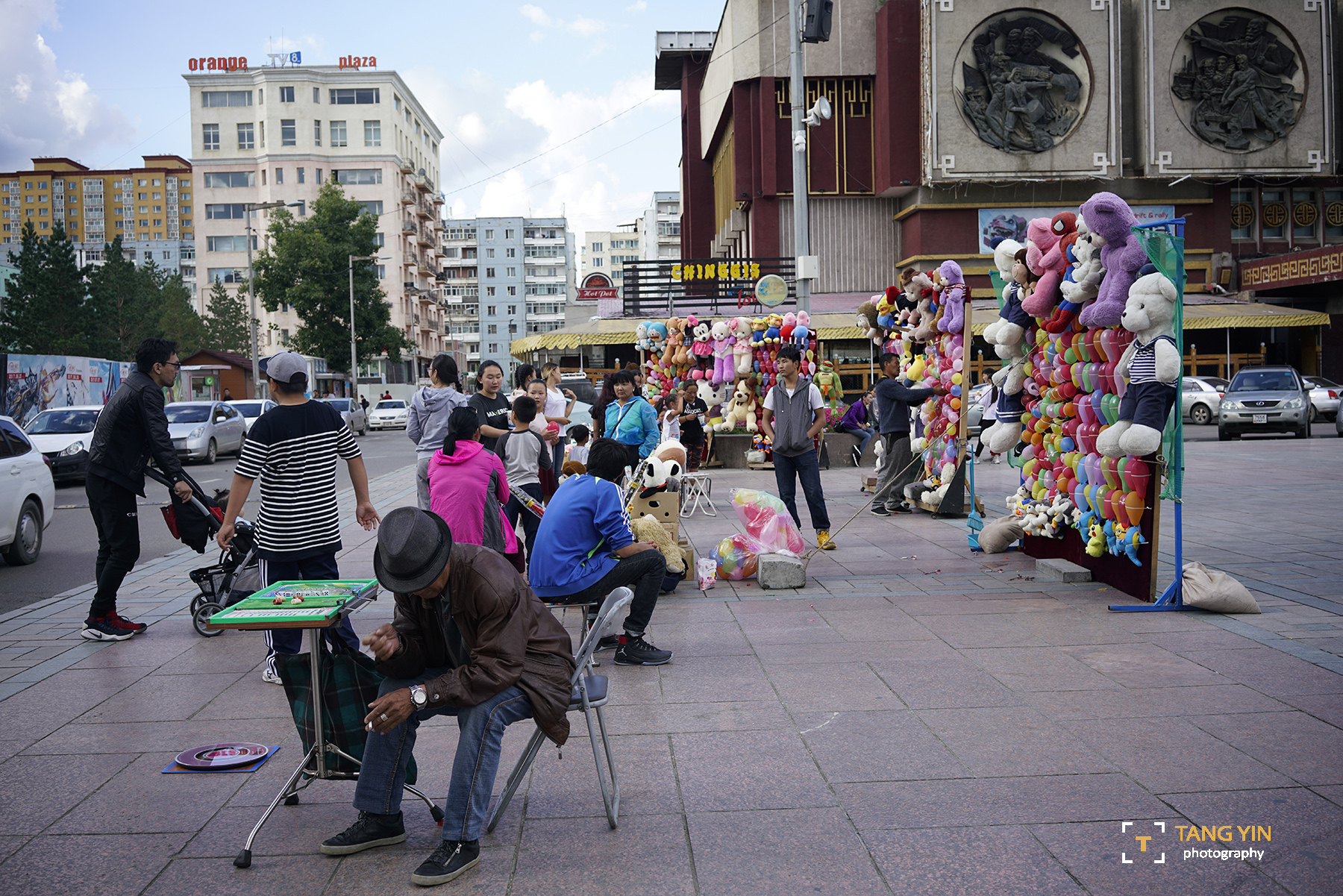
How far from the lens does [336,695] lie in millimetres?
3801

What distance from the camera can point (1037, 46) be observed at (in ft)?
101

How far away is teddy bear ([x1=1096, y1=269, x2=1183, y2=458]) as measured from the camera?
6621 millimetres

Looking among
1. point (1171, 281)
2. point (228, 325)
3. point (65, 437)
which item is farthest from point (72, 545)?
point (228, 325)

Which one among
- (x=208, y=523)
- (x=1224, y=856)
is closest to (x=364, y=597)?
(x=1224, y=856)

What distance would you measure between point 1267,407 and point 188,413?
24831 mm

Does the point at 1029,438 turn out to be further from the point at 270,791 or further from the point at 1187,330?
the point at 1187,330

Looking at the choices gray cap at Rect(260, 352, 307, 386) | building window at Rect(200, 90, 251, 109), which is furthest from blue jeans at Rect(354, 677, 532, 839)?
building window at Rect(200, 90, 251, 109)

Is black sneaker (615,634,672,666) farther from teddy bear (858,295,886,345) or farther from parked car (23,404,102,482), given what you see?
parked car (23,404,102,482)

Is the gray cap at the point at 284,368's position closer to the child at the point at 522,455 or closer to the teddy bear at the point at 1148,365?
the child at the point at 522,455

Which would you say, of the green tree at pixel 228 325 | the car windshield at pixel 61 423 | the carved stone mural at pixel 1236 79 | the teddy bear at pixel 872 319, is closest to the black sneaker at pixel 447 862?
the teddy bear at pixel 872 319

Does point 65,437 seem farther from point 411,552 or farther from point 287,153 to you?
point 287,153

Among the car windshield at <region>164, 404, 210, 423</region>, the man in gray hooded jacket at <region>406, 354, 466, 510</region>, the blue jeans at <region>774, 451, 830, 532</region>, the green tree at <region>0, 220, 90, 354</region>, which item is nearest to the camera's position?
the man in gray hooded jacket at <region>406, 354, 466, 510</region>

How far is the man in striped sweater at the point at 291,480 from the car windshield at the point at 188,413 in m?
20.4

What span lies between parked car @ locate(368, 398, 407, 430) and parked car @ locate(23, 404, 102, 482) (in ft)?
72.7
